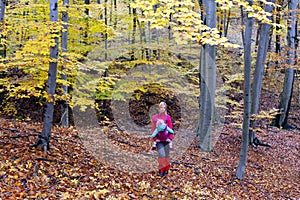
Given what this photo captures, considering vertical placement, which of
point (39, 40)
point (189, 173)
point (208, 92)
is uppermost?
point (39, 40)

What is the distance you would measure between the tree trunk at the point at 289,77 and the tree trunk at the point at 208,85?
4.48m

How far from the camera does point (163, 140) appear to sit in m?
6.91

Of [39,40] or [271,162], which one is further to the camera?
[271,162]

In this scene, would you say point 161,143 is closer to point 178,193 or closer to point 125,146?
point 178,193

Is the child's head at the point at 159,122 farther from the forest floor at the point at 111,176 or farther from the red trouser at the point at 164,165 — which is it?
the forest floor at the point at 111,176

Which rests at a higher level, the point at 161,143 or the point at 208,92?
the point at 208,92

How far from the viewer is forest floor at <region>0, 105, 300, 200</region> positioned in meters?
5.23

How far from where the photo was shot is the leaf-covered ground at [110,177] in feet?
17.2

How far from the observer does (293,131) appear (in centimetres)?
1769

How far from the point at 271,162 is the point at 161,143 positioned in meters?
6.96

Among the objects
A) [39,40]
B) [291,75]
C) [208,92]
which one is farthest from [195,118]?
[39,40]

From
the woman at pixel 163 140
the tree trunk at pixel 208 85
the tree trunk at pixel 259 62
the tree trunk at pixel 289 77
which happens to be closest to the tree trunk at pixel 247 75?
the tree trunk at pixel 208 85

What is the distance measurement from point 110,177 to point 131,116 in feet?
30.6

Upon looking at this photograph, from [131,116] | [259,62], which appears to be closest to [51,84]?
[259,62]
